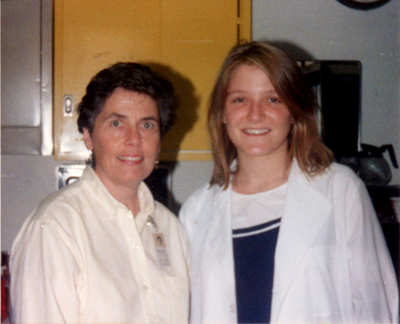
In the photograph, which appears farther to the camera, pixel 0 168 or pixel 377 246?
pixel 0 168

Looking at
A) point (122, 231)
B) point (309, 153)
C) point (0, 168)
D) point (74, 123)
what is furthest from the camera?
point (0, 168)

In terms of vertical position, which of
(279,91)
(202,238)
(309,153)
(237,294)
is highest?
(279,91)

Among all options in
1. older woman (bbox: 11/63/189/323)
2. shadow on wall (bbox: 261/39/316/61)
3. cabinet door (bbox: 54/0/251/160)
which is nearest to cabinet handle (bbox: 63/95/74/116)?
cabinet door (bbox: 54/0/251/160)

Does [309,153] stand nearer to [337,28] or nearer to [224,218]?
[224,218]

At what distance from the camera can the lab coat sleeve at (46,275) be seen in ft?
2.85

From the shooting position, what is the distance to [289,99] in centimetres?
110

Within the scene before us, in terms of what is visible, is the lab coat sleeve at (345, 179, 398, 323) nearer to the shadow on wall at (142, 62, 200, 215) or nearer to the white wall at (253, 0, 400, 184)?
the shadow on wall at (142, 62, 200, 215)

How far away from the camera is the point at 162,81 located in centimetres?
115

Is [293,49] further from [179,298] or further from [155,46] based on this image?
[179,298]

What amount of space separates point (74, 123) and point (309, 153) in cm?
89

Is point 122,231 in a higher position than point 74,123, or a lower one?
lower

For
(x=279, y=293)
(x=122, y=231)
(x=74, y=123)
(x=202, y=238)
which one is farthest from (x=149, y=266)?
(x=74, y=123)

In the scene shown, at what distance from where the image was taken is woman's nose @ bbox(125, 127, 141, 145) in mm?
1066

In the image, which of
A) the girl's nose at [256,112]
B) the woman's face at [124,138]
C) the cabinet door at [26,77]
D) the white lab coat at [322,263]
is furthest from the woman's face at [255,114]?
the cabinet door at [26,77]
